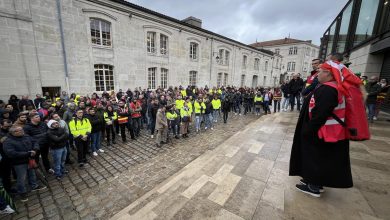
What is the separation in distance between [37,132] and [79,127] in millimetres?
952

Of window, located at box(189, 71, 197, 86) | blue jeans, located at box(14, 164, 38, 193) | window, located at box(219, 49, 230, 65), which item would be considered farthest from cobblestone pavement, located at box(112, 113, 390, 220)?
window, located at box(219, 49, 230, 65)

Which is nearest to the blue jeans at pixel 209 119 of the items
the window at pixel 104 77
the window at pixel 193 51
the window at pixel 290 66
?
the window at pixel 104 77

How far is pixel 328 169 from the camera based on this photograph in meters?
2.29

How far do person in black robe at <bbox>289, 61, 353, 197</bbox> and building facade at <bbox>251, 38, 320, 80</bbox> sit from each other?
46.2m

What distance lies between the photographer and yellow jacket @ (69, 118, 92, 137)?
4.92 meters

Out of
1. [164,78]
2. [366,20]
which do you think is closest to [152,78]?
[164,78]

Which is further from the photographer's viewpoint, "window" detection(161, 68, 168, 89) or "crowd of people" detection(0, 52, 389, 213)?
"window" detection(161, 68, 168, 89)

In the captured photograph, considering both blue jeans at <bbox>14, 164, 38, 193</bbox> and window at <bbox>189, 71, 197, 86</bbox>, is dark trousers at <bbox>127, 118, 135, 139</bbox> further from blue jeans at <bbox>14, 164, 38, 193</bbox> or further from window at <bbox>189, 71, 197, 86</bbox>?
window at <bbox>189, 71, 197, 86</bbox>

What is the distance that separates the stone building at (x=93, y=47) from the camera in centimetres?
896

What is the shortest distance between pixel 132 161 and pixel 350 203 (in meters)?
5.25

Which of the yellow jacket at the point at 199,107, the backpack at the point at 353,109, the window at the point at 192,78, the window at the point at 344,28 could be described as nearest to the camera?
the backpack at the point at 353,109

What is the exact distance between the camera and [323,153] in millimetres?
2322

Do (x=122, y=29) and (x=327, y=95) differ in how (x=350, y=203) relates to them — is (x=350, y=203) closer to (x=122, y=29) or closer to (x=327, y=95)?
(x=327, y=95)

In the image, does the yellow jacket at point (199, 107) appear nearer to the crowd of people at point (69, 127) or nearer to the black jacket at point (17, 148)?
the crowd of people at point (69, 127)
